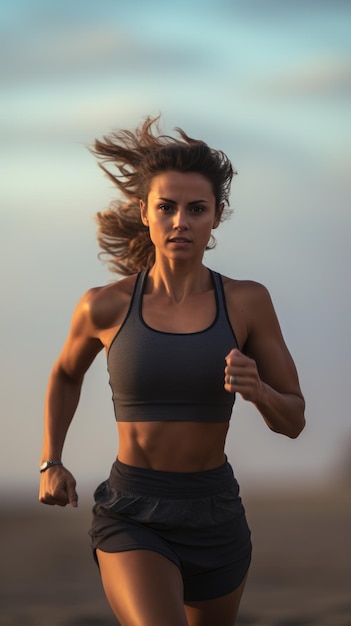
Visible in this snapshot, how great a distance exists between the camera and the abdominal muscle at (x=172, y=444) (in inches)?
187

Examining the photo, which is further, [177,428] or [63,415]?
[63,415]

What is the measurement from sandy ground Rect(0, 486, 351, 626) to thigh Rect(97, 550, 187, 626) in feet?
21.6

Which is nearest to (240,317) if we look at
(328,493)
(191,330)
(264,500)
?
(191,330)

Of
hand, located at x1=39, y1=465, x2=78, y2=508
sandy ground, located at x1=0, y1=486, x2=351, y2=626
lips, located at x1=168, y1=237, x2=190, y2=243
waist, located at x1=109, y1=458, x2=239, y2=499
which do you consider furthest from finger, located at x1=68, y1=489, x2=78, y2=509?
sandy ground, located at x1=0, y1=486, x2=351, y2=626

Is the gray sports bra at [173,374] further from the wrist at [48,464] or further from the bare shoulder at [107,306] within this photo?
the wrist at [48,464]

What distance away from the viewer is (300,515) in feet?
83.7

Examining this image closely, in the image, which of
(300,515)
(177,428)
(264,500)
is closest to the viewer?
(177,428)

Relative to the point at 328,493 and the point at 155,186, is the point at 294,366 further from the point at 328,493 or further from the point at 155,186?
the point at 328,493

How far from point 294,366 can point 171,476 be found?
0.61 m

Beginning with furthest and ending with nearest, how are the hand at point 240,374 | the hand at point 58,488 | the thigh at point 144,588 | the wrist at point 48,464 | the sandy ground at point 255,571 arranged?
1. the sandy ground at point 255,571
2. the wrist at point 48,464
3. the hand at point 58,488
4. the thigh at point 144,588
5. the hand at point 240,374

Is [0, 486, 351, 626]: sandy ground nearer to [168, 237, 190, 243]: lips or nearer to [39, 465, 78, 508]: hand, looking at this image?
[39, 465, 78, 508]: hand

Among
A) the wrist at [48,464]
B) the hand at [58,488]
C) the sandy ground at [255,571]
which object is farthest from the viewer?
the sandy ground at [255,571]

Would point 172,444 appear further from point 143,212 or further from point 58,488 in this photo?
point 143,212

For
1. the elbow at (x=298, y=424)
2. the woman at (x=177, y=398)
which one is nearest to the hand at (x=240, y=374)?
the woman at (x=177, y=398)
